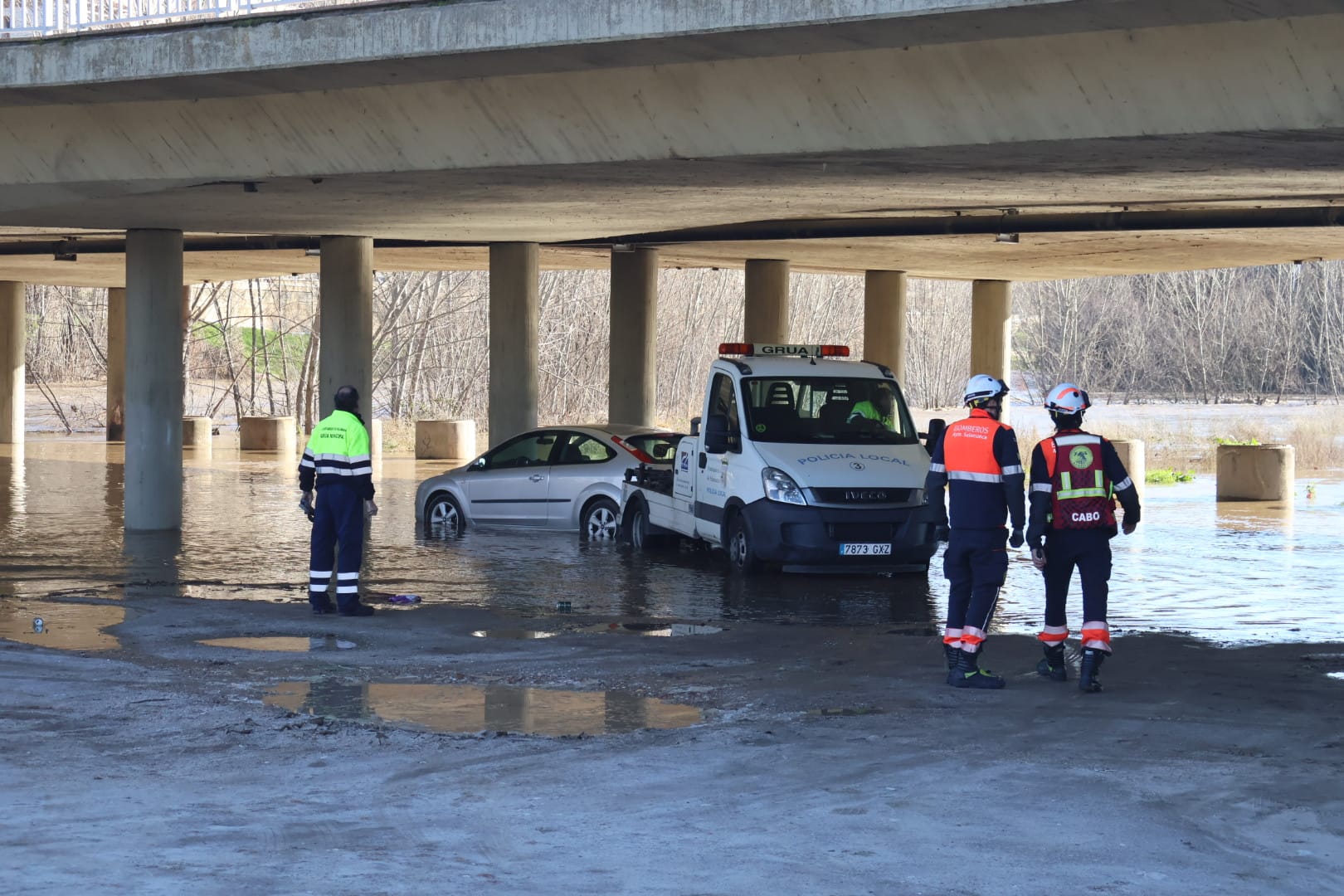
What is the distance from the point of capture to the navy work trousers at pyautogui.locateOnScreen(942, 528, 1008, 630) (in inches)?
404

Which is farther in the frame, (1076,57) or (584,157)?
(584,157)

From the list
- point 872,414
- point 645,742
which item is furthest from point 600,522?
point 645,742

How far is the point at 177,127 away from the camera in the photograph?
54.3ft

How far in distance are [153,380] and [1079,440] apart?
564 inches

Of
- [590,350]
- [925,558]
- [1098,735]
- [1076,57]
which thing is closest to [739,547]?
[925,558]

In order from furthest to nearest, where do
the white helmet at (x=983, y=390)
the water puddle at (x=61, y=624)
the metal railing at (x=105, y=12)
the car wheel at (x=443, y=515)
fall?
the car wheel at (x=443, y=515) < the metal railing at (x=105, y=12) < the water puddle at (x=61, y=624) < the white helmet at (x=983, y=390)

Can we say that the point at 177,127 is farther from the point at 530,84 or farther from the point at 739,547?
the point at 739,547

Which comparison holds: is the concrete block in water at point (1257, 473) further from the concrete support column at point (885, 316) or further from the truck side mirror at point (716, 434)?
Result: the truck side mirror at point (716, 434)

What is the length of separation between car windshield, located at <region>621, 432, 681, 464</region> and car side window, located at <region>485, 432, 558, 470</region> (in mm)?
1020

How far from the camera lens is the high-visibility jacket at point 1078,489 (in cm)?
1019

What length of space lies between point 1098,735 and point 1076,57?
5621mm

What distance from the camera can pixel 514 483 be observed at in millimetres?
20250

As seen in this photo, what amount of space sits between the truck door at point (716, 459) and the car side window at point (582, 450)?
2.60 m

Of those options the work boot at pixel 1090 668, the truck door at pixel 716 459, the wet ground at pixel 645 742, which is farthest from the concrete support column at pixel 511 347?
the work boot at pixel 1090 668
